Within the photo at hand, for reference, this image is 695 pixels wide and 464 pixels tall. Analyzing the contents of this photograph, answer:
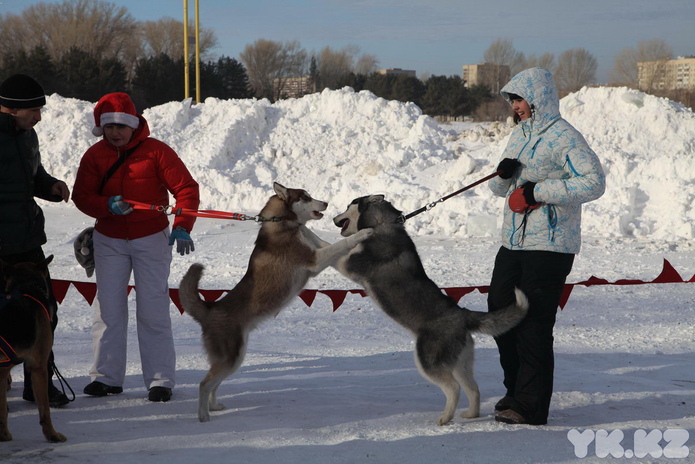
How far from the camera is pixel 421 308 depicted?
15.1 feet

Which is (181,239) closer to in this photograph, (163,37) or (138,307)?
(138,307)

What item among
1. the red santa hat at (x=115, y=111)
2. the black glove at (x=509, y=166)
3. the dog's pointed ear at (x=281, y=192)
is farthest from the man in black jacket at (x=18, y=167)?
the black glove at (x=509, y=166)

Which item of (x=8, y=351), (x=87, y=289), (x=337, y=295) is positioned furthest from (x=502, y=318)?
(x=87, y=289)

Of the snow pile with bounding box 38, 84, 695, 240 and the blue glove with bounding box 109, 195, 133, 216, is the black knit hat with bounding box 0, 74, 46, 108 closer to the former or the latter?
the blue glove with bounding box 109, 195, 133, 216

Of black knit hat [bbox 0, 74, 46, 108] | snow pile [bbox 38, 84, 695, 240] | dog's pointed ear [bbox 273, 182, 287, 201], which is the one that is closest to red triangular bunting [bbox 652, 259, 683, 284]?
dog's pointed ear [bbox 273, 182, 287, 201]

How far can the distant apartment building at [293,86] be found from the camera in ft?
160

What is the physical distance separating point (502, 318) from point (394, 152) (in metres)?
14.7

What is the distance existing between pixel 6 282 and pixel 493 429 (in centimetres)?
351

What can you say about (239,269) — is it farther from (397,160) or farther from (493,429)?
(397,160)

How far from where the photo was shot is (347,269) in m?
4.90

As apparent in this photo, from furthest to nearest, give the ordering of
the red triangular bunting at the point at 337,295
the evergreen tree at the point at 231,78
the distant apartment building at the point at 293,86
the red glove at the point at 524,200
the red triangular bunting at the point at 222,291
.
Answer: the distant apartment building at the point at 293,86
the evergreen tree at the point at 231,78
the red triangular bunting at the point at 337,295
the red triangular bunting at the point at 222,291
the red glove at the point at 524,200

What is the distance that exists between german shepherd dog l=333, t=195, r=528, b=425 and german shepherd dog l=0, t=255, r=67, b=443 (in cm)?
213

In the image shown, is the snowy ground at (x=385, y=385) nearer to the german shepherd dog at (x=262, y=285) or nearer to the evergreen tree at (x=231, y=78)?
the german shepherd dog at (x=262, y=285)

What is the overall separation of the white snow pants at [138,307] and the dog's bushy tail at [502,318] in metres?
2.47
